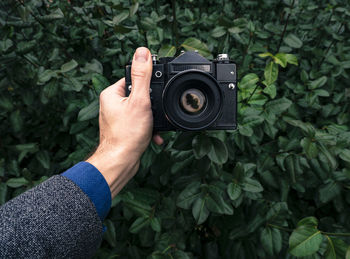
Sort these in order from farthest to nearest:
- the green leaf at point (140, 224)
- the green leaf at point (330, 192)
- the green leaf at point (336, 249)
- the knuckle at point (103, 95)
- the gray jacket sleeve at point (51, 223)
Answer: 1. the green leaf at point (330, 192)
2. the green leaf at point (140, 224)
3. the knuckle at point (103, 95)
4. the green leaf at point (336, 249)
5. the gray jacket sleeve at point (51, 223)

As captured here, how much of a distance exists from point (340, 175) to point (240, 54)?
0.69m

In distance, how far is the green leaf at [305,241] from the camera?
0.69 metres

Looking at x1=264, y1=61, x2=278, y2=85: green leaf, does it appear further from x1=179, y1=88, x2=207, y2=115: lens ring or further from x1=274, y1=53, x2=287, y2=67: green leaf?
x1=179, y1=88, x2=207, y2=115: lens ring

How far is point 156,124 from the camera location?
31.9 inches

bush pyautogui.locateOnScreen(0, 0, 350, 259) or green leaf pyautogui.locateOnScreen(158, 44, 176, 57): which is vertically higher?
green leaf pyautogui.locateOnScreen(158, 44, 176, 57)

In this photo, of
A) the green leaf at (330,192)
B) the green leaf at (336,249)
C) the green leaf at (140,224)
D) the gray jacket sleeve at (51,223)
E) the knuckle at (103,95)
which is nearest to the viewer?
the gray jacket sleeve at (51,223)

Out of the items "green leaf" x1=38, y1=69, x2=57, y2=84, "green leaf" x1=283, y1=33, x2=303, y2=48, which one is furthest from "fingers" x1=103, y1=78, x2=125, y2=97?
"green leaf" x1=283, y1=33, x2=303, y2=48

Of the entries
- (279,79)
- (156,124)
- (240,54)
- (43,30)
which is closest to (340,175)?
(279,79)

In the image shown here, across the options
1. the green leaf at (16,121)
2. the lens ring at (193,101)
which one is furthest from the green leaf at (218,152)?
the green leaf at (16,121)

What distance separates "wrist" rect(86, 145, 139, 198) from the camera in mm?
675

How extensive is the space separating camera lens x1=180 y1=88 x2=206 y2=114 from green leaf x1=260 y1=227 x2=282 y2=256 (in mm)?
522

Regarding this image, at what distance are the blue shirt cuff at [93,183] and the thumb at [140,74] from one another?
250mm

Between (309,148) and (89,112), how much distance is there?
75 centimetres

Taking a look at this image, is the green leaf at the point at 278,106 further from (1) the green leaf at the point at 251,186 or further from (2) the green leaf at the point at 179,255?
(2) the green leaf at the point at 179,255
